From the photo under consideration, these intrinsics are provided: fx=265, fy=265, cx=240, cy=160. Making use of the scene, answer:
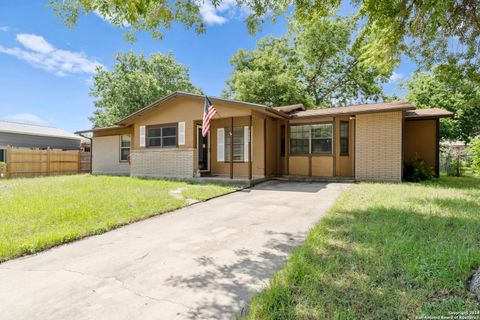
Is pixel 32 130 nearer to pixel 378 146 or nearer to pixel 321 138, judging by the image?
pixel 321 138

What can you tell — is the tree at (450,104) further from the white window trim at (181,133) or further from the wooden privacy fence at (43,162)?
the wooden privacy fence at (43,162)

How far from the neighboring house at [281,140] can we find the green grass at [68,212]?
3.36m

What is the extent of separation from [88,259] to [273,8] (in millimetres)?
5935

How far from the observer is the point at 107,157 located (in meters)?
16.3

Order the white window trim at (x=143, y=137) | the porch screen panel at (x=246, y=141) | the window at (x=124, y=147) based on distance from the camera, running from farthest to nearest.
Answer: the window at (x=124, y=147), the white window trim at (x=143, y=137), the porch screen panel at (x=246, y=141)

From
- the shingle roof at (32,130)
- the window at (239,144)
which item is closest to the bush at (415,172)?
the window at (239,144)

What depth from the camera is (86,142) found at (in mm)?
26578

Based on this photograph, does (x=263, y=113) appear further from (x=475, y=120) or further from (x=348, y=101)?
(x=348, y=101)

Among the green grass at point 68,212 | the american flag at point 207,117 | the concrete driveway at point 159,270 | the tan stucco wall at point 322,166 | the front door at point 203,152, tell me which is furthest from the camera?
the front door at point 203,152

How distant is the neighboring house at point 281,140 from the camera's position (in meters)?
10.1

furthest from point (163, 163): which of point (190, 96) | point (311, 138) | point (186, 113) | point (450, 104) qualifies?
point (450, 104)

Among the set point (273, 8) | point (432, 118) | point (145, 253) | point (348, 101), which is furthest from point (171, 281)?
point (348, 101)

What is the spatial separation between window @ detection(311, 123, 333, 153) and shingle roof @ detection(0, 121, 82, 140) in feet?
71.1

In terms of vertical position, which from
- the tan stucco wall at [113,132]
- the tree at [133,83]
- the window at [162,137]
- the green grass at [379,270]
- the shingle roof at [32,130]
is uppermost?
the tree at [133,83]
